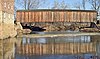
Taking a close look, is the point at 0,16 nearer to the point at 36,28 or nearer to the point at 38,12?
the point at 38,12

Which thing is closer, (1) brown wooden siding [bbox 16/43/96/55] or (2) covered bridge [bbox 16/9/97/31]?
(1) brown wooden siding [bbox 16/43/96/55]

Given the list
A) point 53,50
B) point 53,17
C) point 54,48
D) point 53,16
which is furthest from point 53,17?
point 53,50

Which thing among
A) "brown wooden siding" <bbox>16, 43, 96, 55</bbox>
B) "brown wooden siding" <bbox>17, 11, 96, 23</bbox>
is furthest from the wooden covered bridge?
"brown wooden siding" <bbox>16, 43, 96, 55</bbox>

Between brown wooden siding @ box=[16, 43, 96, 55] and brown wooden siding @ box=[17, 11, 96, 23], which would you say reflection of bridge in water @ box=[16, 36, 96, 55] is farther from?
brown wooden siding @ box=[17, 11, 96, 23]

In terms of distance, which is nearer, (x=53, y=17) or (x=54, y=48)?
(x=54, y=48)

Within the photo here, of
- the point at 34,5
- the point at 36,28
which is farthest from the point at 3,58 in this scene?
the point at 34,5

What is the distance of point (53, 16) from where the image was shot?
176ft

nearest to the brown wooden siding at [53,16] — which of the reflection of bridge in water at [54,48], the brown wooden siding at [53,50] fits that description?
the reflection of bridge in water at [54,48]

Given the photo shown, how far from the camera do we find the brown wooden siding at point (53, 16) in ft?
176

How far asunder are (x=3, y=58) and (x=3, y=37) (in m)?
16.0

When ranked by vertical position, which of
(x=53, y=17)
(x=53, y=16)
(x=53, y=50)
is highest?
(x=53, y=16)

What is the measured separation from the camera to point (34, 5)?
90000 mm

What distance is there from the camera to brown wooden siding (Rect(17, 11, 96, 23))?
176 ft

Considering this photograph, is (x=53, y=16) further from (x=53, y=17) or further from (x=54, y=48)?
(x=54, y=48)
